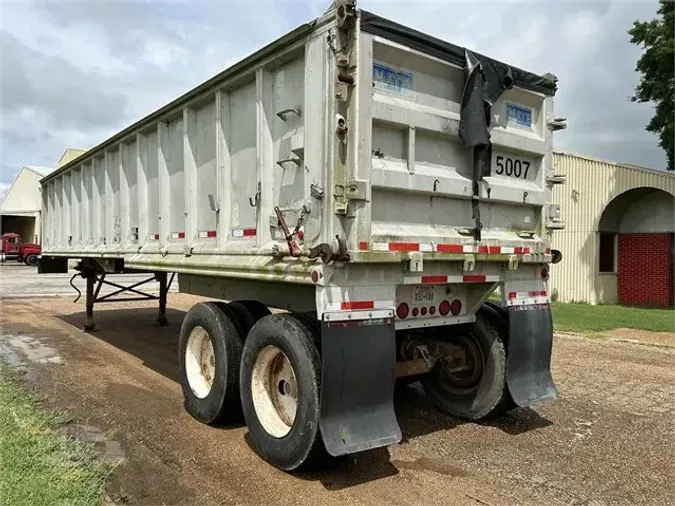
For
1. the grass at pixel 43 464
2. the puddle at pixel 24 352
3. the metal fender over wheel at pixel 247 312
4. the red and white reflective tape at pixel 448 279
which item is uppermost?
the red and white reflective tape at pixel 448 279

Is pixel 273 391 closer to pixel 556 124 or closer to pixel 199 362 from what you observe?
pixel 199 362

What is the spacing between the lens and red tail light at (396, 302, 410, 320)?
441 cm

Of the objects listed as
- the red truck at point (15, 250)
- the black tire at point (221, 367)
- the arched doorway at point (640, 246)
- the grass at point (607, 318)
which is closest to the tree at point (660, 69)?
the arched doorway at point (640, 246)

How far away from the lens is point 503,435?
16.0 feet

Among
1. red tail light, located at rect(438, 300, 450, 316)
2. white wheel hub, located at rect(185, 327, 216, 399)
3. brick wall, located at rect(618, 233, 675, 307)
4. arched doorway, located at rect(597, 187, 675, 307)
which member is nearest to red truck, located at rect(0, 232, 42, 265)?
arched doorway, located at rect(597, 187, 675, 307)

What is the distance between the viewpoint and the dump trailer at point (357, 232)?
3801 millimetres

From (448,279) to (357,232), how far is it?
1.06m

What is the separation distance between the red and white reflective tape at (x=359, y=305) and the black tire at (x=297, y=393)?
1.10 ft

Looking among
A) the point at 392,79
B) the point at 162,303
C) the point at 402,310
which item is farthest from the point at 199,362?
the point at 162,303

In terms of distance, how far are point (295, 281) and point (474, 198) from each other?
5.81ft

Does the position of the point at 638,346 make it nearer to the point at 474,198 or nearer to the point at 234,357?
the point at 474,198

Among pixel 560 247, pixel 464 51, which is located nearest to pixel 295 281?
pixel 464 51

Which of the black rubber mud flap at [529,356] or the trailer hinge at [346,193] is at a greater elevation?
the trailer hinge at [346,193]

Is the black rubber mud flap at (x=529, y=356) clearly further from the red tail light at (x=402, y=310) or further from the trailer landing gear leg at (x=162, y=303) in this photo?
the trailer landing gear leg at (x=162, y=303)
